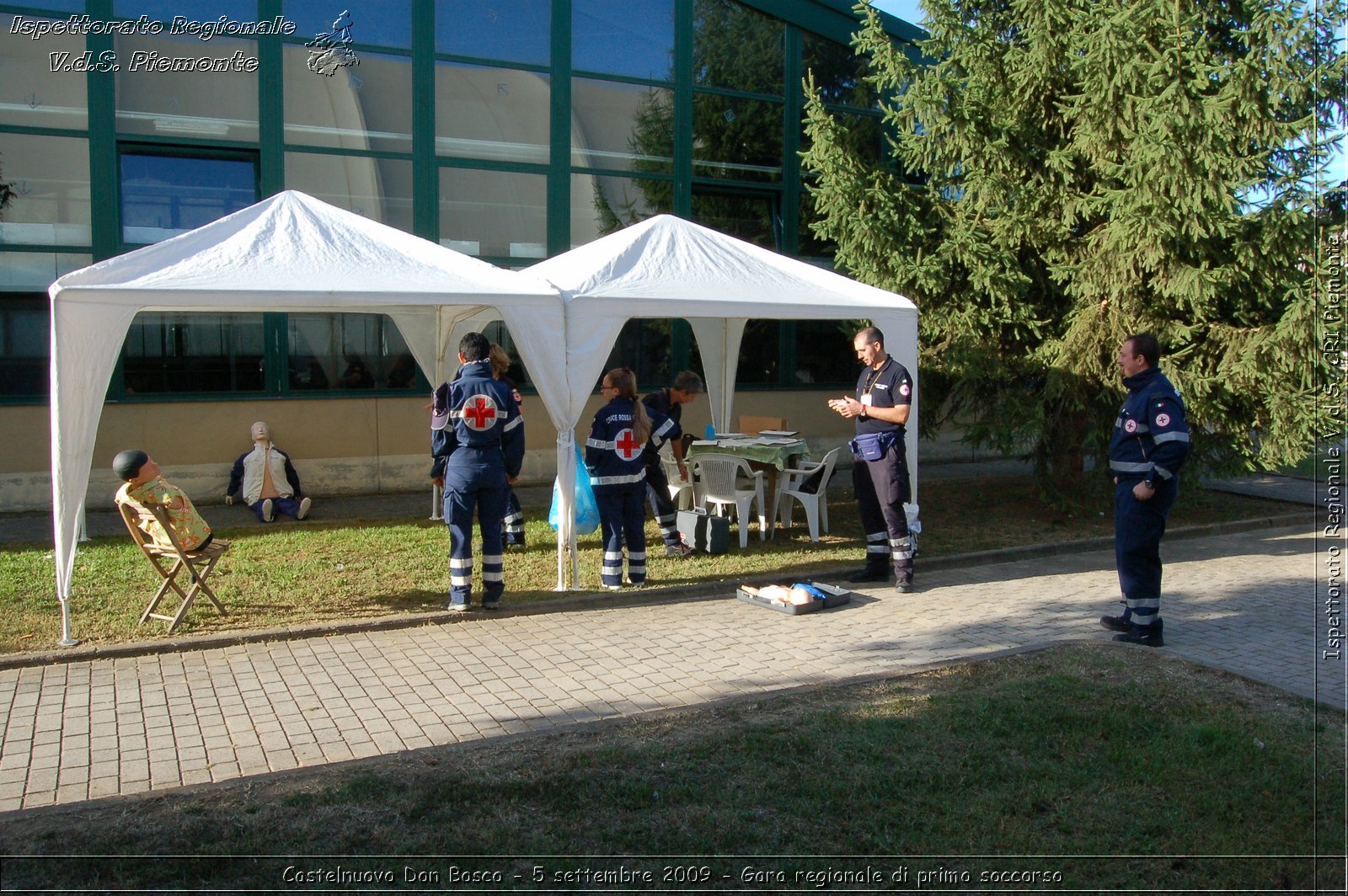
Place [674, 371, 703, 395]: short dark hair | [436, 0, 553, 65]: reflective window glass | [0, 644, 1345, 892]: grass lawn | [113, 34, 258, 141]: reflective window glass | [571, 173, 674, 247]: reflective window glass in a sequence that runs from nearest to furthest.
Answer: [0, 644, 1345, 892]: grass lawn < [674, 371, 703, 395]: short dark hair < [113, 34, 258, 141]: reflective window glass < [436, 0, 553, 65]: reflective window glass < [571, 173, 674, 247]: reflective window glass

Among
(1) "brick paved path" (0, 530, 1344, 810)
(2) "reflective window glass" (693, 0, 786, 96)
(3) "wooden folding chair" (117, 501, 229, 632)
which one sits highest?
(2) "reflective window glass" (693, 0, 786, 96)

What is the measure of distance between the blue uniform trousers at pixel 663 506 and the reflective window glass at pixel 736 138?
6825 mm

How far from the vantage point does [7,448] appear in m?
10.8

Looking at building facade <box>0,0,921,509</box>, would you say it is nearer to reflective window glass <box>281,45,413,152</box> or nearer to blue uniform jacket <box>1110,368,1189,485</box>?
reflective window glass <box>281,45,413,152</box>

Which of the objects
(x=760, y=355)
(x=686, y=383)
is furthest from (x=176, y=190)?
(x=760, y=355)

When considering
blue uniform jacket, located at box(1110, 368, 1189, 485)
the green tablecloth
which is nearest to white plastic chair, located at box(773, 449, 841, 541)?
the green tablecloth

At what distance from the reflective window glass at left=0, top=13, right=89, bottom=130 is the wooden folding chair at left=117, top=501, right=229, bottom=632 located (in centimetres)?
689

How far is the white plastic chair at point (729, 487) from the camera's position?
31.1ft

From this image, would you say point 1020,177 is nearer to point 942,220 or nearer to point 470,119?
point 942,220

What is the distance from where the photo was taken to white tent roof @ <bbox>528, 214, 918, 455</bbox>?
7617 millimetres

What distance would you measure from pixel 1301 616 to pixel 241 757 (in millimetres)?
7203

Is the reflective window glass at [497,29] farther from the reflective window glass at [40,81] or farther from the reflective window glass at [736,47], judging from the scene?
the reflective window glass at [40,81]

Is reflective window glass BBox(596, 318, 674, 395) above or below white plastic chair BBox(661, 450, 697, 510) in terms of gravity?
above

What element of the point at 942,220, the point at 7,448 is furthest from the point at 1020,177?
the point at 7,448
